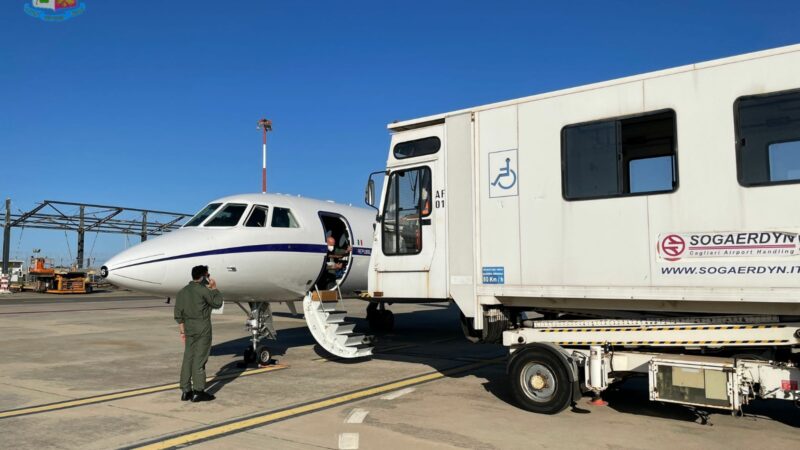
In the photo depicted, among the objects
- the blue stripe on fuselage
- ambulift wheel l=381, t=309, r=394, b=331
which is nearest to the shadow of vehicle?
Result: ambulift wheel l=381, t=309, r=394, b=331

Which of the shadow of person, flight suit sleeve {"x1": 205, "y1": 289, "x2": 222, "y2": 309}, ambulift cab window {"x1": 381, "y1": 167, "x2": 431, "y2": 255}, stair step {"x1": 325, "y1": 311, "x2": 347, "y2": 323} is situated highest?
ambulift cab window {"x1": 381, "y1": 167, "x2": 431, "y2": 255}

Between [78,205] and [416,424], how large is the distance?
49460 mm

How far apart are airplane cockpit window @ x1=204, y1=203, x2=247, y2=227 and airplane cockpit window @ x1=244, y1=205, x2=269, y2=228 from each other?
0.18 meters

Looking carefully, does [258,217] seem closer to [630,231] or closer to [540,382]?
[540,382]

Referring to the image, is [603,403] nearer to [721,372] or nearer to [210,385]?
[721,372]

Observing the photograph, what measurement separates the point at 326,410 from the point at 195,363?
7.10 ft

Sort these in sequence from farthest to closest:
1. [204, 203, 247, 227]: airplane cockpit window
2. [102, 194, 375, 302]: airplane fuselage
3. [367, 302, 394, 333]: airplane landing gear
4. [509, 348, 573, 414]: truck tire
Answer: [367, 302, 394, 333]: airplane landing gear
[204, 203, 247, 227]: airplane cockpit window
[102, 194, 375, 302]: airplane fuselage
[509, 348, 573, 414]: truck tire

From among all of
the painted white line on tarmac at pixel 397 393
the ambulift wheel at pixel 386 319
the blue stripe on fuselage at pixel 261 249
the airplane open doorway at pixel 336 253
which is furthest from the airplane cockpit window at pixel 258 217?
the ambulift wheel at pixel 386 319

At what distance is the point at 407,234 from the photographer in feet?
29.8

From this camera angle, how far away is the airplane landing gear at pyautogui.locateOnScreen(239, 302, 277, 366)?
11.4m

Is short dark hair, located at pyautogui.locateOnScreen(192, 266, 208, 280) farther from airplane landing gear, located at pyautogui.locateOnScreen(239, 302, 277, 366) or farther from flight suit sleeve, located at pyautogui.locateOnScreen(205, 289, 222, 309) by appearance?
airplane landing gear, located at pyautogui.locateOnScreen(239, 302, 277, 366)

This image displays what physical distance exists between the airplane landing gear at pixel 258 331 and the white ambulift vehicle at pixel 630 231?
13.0 ft

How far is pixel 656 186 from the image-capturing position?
22.3 ft

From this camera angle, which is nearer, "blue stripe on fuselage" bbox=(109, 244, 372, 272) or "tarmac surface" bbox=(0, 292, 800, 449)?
"tarmac surface" bbox=(0, 292, 800, 449)
